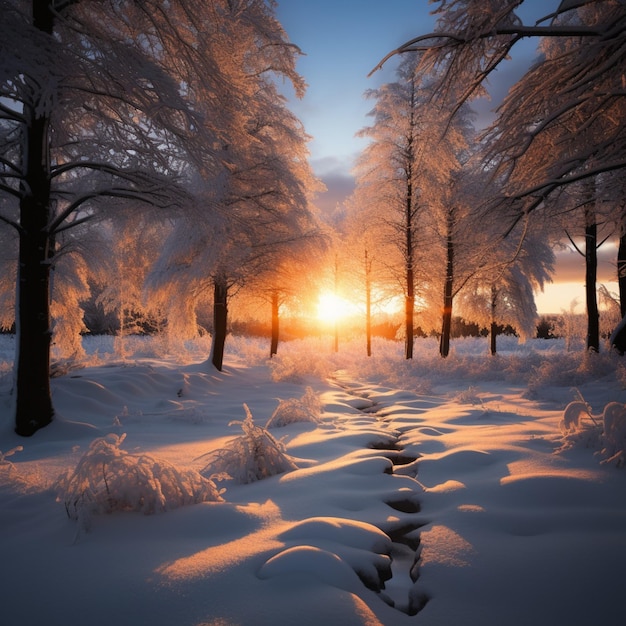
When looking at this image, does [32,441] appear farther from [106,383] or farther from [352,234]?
[352,234]

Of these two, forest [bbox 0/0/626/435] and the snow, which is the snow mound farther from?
forest [bbox 0/0/626/435]

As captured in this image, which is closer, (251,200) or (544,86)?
(544,86)

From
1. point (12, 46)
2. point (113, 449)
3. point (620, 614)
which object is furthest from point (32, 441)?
point (620, 614)

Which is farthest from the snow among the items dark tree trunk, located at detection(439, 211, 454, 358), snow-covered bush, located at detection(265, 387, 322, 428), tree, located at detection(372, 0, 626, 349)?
dark tree trunk, located at detection(439, 211, 454, 358)

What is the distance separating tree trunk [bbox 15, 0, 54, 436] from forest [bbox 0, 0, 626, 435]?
21 mm

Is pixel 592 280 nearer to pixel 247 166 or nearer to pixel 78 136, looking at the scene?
pixel 247 166

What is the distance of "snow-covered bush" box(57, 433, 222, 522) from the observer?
6.95 ft

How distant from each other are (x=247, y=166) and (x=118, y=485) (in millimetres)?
8756

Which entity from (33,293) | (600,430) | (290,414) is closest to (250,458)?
(290,414)

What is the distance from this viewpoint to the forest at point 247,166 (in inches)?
145

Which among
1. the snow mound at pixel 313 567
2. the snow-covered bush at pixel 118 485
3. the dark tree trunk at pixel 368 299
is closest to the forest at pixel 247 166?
the dark tree trunk at pixel 368 299

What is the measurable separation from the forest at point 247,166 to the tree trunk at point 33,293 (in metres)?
0.02

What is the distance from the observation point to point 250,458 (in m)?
3.06

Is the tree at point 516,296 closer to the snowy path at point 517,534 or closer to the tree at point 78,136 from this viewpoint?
the snowy path at point 517,534
